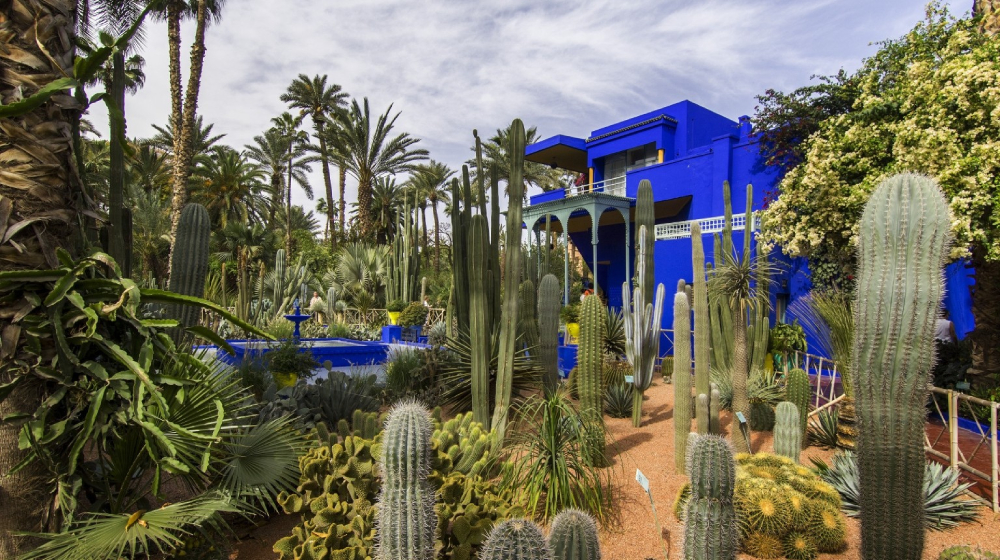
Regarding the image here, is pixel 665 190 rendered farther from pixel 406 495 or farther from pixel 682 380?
pixel 406 495

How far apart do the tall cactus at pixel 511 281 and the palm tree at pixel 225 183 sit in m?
25.6

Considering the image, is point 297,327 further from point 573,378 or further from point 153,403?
point 153,403

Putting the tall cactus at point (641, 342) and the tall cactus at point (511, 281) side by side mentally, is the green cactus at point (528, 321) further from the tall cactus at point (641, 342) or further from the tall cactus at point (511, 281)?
the tall cactus at point (511, 281)

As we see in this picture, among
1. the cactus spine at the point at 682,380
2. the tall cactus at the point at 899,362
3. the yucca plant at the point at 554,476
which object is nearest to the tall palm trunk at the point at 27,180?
the yucca plant at the point at 554,476

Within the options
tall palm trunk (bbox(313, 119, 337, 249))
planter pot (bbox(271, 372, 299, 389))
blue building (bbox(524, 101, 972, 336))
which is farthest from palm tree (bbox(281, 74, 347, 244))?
planter pot (bbox(271, 372, 299, 389))

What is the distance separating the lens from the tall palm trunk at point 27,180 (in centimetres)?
204

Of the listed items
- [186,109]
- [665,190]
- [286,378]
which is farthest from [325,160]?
[286,378]

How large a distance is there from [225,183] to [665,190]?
71.4ft

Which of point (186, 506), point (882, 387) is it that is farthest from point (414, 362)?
point (882, 387)

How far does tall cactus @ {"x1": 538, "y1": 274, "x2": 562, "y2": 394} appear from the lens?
251 inches

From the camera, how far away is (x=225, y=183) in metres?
27.2

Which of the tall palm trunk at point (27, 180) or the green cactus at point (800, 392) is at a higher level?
the tall palm trunk at point (27, 180)

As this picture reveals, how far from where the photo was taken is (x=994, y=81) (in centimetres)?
665

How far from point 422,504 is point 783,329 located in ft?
31.9
